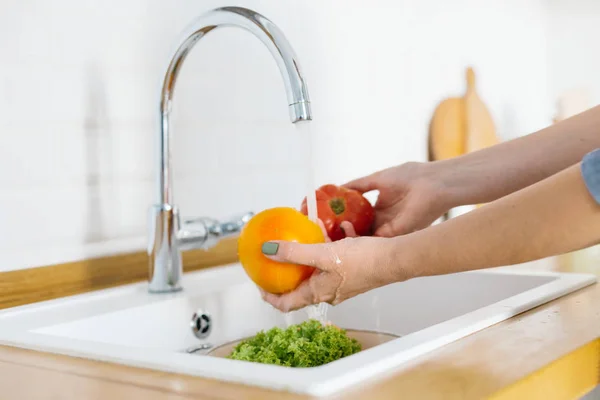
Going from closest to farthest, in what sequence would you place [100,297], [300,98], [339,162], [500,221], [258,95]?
[500,221]
[300,98]
[100,297]
[258,95]
[339,162]

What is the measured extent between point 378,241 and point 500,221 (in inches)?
6.0

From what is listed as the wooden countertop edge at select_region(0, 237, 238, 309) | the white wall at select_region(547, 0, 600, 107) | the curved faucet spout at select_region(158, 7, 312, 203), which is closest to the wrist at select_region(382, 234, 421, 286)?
the curved faucet spout at select_region(158, 7, 312, 203)

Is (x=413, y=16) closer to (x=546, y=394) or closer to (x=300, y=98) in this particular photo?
(x=300, y=98)

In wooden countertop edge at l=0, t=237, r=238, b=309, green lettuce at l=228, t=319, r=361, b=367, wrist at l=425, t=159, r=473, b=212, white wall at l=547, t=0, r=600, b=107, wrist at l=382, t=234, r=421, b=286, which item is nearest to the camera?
wrist at l=382, t=234, r=421, b=286

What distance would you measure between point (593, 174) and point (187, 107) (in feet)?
2.58

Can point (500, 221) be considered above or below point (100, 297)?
above

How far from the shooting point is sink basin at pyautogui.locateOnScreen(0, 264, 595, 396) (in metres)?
0.63

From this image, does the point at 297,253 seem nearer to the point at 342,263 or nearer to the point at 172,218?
the point at 342,263

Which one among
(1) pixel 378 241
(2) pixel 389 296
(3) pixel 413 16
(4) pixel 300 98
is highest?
(3) pixel 413 16

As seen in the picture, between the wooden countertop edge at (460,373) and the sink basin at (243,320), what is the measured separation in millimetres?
12

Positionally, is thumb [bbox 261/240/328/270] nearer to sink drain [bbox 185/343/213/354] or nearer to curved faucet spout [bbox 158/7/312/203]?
curved faucet spout [bbox 158/7/312/203]

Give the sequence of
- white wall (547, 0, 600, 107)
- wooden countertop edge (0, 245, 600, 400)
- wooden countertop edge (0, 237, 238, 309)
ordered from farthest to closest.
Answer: white wall (547, 0, 600, 107) → wooden countertop edge (0, 237, 238, 309) → wooden countertop edge (0, 245, 600, 400)

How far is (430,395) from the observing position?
1.85 ft

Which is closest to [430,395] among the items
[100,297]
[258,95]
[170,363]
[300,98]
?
[170,363]
